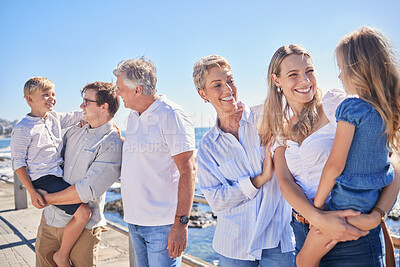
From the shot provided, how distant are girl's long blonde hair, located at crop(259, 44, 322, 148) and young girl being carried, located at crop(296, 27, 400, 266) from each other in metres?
Answer: 0.25

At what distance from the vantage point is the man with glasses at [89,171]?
2.43 meters

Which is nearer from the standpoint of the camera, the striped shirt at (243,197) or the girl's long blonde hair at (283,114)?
the girl's long blonde hair at (283,114)

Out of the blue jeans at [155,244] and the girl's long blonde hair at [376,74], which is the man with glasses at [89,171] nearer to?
the blue jeans at [155,244]

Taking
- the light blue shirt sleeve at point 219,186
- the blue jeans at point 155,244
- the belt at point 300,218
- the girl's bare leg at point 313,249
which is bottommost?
the blue jeans at point 155,244

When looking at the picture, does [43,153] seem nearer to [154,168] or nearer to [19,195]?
[154,168]

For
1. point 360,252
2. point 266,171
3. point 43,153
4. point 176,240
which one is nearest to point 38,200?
point 43,153

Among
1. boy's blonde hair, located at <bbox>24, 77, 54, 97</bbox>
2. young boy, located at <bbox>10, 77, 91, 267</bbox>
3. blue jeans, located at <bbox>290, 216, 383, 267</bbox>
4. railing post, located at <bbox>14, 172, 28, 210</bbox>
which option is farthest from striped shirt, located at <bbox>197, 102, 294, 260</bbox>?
railing post, located at <bbox>14, 172, 28, 210</bbox>

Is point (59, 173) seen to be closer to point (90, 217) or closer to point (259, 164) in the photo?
point (90, 217)

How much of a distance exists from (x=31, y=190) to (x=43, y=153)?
30 centimetres

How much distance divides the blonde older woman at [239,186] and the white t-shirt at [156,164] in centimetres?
23

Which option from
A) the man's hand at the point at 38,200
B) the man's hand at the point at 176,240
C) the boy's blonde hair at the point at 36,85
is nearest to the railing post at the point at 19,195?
the boy's blonde hair at the point at 36,85

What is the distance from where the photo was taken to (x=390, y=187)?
1.47 m

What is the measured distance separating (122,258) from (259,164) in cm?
277

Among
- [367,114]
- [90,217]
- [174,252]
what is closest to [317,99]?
[367,114]
